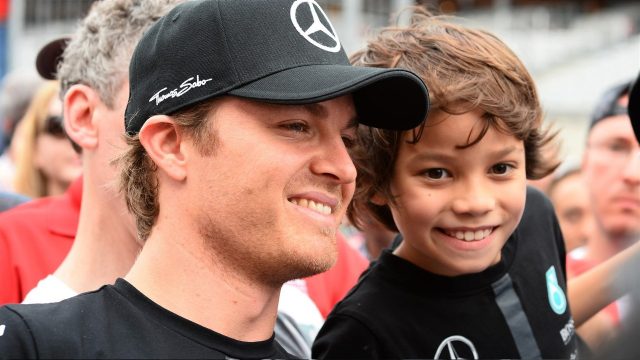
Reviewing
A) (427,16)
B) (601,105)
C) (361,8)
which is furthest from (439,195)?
(361,8)

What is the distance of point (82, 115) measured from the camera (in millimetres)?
2629

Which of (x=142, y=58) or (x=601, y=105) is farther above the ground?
(x=142, y=58)

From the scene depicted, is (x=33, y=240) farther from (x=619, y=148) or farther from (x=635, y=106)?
(x=619, y=148)

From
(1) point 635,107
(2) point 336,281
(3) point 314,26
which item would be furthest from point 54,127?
(1) point 635,107

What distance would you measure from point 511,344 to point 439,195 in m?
0.49

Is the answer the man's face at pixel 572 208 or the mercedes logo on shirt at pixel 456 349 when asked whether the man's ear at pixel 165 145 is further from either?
the man's face at pixel 572 208

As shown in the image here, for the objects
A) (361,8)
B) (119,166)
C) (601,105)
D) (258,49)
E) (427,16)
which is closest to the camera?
(258,49)

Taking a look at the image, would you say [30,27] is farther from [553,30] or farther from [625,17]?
[625,17]

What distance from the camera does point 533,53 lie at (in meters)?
25.2

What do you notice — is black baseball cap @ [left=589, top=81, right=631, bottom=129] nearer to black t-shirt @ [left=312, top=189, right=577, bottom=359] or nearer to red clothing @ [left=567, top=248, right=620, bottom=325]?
red clothing @ [left=567, top=248, right=620, bottom=325]

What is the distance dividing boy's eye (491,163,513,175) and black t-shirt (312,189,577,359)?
32 cm

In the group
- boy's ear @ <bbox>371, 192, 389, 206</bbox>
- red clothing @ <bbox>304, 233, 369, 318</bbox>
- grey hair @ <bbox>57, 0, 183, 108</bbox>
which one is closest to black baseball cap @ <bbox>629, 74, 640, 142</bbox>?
boy's ear @ <bbox>371, 192, 389, 206</bbox>

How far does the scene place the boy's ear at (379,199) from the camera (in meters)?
2.58

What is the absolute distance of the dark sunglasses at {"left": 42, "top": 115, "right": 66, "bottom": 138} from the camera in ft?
14.6
